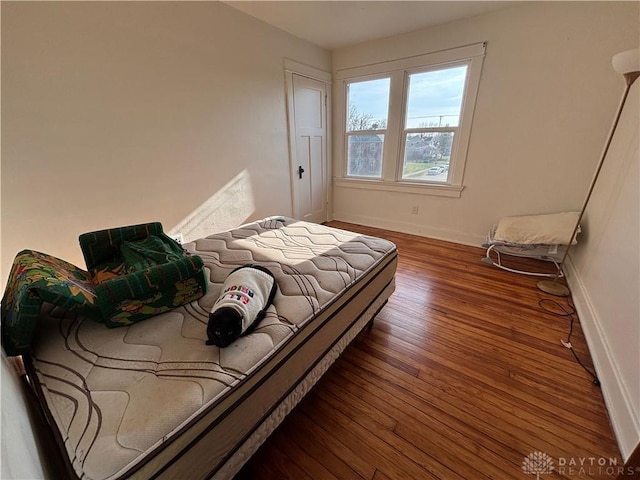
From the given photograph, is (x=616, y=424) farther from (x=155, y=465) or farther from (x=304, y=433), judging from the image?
(x=155, y=465)

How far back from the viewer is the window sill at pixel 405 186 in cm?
325

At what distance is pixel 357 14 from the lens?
2.60 m

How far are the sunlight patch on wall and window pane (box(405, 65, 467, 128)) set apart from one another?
7.44ft

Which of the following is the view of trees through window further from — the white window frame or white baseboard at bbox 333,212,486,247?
white baseboard at bbox 333,212,486,247

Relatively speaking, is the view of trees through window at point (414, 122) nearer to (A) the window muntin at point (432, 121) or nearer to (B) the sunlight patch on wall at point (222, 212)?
(A) the window muntin at point (432, 121)

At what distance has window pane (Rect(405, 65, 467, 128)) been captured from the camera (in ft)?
9.77

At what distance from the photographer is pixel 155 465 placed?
1.98ft

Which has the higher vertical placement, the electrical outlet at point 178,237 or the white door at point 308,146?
the white door at point 308,146

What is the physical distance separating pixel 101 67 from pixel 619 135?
13.0 feet

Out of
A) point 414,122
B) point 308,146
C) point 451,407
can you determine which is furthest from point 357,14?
point 451,407

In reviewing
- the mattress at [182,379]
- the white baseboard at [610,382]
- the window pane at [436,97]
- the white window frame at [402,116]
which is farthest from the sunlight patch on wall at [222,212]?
the white baseboard at [610,382]

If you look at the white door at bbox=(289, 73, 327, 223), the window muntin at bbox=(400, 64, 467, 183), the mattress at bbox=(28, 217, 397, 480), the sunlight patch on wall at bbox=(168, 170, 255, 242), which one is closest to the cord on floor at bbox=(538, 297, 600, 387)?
the mattress at bbox=(28, 217, 397, 480)

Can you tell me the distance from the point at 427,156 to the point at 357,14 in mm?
1748

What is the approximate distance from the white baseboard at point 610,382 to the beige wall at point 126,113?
122 inches
